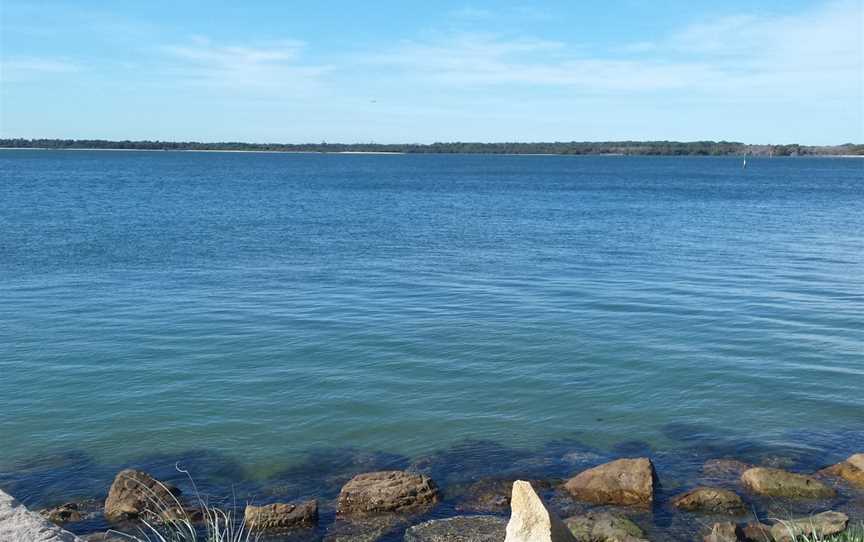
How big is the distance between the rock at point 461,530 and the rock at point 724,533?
8.31ft

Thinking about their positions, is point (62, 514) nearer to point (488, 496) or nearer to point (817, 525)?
point (488, 496)

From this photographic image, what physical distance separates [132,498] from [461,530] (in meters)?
4.47

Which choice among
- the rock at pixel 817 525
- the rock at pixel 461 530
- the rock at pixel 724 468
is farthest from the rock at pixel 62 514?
the rock at pixel 724 468

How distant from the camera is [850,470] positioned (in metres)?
12.8

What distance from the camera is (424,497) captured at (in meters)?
11.8

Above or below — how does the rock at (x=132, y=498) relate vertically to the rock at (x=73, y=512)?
above

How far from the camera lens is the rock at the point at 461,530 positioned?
10.4 meters

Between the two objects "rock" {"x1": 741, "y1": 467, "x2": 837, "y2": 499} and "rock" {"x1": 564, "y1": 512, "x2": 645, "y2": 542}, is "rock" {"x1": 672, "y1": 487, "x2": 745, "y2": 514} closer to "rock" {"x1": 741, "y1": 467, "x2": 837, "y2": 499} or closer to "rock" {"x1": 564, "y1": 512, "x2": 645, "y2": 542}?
"rock" {"x1": 741, "y1": 467, "x2": 837, "y2": 499}

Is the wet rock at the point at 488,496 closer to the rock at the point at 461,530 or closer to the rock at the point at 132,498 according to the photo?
the rock at the point at 461,530

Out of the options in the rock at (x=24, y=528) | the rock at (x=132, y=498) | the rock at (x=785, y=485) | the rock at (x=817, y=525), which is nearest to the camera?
the rock at (x=24, y=528)

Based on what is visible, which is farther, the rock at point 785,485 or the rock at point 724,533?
the rock at point 785,485

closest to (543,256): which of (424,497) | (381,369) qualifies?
(381,369)

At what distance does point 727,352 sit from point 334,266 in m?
16.5

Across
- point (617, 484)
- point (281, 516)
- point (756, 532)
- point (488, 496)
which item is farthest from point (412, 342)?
point (756, 532)
